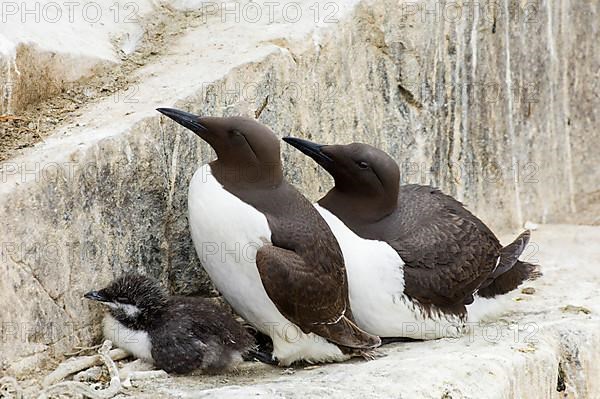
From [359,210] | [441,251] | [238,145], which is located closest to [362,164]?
[359,210]

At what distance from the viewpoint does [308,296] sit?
687cm

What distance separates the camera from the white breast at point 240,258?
22.6 ft

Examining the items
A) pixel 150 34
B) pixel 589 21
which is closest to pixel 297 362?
pixel 150 34

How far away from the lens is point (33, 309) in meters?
6.57

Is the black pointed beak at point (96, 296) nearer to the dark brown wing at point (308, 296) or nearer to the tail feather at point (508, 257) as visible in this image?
the dark brown wing at point (308, 296)

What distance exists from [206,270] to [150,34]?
2.15m

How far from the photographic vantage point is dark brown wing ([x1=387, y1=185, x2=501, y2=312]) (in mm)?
7523

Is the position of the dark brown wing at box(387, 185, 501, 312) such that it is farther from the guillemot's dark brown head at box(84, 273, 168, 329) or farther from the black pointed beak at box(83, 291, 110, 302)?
the black pointed beak at box(83, 291, 110, 302)

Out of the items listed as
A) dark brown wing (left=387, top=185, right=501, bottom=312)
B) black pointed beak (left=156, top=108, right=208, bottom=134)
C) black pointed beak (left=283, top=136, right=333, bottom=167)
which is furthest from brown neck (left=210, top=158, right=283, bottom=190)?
dark brown wing (left=387, top=185, right=501, bottom=312)

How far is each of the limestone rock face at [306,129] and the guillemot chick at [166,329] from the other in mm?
198

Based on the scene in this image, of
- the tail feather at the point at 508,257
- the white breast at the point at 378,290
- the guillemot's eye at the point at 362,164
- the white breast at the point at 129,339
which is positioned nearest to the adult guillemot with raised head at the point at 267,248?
the white breast at the point at 378,290

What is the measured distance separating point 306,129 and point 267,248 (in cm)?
186

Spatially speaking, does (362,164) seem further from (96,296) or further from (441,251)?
(96,296)

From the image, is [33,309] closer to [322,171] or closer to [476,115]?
[322,171]
